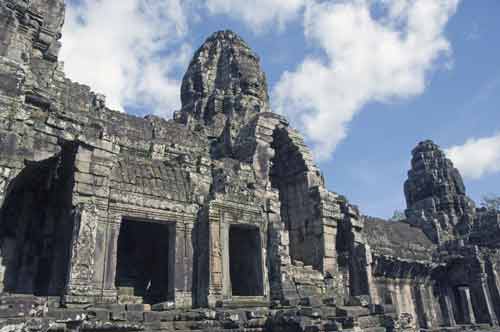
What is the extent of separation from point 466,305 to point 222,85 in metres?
22.9

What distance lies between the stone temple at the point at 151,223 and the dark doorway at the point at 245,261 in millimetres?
38

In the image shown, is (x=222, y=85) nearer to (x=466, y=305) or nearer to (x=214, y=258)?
(x=214, y=258)

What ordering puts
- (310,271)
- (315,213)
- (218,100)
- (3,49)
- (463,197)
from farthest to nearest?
(463,197), (218,100), (315,213), (310,271), (3,49)

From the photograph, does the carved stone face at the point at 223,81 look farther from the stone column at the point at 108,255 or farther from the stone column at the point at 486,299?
the stone column at the point at 108,255

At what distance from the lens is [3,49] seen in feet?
30.6

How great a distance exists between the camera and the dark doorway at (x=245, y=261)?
1214 cm

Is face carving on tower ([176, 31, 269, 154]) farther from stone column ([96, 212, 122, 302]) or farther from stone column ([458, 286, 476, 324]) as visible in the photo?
stone column ([458, 286, 476, 324])

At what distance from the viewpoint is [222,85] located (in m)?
31.8

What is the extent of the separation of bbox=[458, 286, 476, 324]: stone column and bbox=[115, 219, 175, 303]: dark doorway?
20935mm

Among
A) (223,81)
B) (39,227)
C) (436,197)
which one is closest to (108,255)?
(39,227)

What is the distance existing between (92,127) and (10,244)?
366 cm

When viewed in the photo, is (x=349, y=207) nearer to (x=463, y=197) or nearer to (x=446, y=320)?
(x=446, y=320)

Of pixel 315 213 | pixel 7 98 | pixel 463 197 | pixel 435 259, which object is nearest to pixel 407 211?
pixel 463 197

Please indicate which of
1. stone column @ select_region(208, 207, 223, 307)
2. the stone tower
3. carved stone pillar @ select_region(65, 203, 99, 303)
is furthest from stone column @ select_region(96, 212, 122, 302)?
the stone tower
